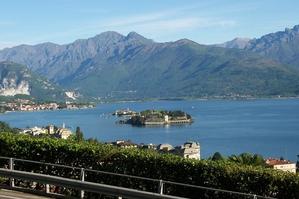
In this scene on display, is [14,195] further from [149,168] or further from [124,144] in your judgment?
[124,144]

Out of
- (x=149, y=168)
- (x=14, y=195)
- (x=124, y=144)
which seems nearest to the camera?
(x=14, y=195)

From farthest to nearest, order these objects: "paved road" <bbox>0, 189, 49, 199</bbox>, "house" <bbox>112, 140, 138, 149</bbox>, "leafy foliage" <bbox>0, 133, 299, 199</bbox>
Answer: "house" <bbox>112, 140, 138, 149</bbox>, "paved road" <bbox>0, 189, 49, 199</bbox>, "leafy foliage" <bbox>0, 133, 299, 199</bbox>

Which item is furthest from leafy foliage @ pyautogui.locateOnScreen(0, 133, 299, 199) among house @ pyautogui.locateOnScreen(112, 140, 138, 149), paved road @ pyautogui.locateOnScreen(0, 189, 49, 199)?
paved road @ pyautogui.locateOnScreen(0, 189, 49, 199)

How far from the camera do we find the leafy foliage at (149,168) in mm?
11531

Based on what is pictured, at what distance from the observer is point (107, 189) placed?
405 inches

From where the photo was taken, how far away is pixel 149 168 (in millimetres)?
13266

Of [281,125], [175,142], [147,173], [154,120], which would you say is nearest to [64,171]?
[147,173]

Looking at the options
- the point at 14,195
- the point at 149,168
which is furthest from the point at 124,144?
the point at 14,195

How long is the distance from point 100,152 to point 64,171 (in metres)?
1.09

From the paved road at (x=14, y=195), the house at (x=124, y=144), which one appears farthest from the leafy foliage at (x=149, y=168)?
the paved road at (x=14, y=195)

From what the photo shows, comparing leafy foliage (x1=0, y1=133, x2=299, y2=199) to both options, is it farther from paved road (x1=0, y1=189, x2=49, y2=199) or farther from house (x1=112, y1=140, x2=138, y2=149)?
paved road (x1=0, y1=189, x2=49, y2=199)

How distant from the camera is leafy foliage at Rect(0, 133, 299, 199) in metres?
11.5

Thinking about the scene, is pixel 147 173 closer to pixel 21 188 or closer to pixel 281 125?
pixel 21 188

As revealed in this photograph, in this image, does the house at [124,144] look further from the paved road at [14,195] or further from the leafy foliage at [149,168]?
the paved road at [14,195]
